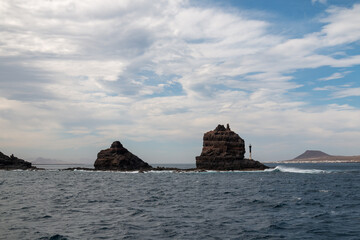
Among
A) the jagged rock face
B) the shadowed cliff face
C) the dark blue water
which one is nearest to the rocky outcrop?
the jagged rock face

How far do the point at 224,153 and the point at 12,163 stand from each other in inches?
4788

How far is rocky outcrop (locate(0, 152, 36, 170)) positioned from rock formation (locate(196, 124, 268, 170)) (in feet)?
331

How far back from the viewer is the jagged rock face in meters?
154

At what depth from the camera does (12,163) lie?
185 metres

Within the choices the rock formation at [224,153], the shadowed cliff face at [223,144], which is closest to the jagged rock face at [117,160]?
the rock formation at [224,153]

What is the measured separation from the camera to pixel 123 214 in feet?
97.6

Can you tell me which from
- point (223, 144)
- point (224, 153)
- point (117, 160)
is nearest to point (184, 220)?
point (224, 153)

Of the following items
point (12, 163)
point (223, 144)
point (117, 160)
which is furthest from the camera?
point (12, 163)

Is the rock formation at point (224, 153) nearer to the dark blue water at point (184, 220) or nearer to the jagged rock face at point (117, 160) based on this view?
the jagged rock face at point (117, 160)

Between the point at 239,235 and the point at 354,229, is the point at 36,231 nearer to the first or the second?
the point at 239,235

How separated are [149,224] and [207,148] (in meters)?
128

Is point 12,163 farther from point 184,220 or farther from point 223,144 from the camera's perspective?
point 184,220

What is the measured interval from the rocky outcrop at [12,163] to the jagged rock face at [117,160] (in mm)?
51884

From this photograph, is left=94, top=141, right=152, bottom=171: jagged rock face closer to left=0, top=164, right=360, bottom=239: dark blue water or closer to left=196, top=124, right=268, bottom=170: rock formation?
left=196, top=124, right=268, bottom=170: rock formation
